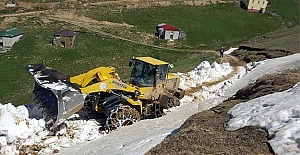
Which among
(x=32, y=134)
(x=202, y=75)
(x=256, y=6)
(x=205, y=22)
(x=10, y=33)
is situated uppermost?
(x=256, y=6)

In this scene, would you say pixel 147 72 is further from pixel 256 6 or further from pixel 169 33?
pixel 256 6

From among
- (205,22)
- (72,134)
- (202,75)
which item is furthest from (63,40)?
(72,134)

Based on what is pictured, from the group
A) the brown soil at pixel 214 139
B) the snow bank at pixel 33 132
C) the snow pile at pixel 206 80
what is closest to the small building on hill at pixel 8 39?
the snow pile at pixel 206 80

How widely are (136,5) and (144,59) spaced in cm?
5601

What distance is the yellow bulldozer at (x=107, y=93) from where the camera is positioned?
60.8 feet

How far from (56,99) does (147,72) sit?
5.29m

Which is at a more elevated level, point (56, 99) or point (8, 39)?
point (56, 99)

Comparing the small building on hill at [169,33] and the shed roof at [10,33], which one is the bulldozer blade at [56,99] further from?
the small building on hill at [169,33]

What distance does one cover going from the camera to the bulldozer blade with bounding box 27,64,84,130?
18.2 metres

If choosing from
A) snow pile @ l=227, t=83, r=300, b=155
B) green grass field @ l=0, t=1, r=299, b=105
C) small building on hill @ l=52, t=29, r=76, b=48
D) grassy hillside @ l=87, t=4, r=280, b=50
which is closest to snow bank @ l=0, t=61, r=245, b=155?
snow pile @ l=227, t=83, r=300, b=155

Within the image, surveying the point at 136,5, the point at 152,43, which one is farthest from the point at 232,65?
the point at 136,5

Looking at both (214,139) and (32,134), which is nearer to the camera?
(214,139)

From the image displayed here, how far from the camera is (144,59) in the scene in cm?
2227

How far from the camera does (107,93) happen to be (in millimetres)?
20172
